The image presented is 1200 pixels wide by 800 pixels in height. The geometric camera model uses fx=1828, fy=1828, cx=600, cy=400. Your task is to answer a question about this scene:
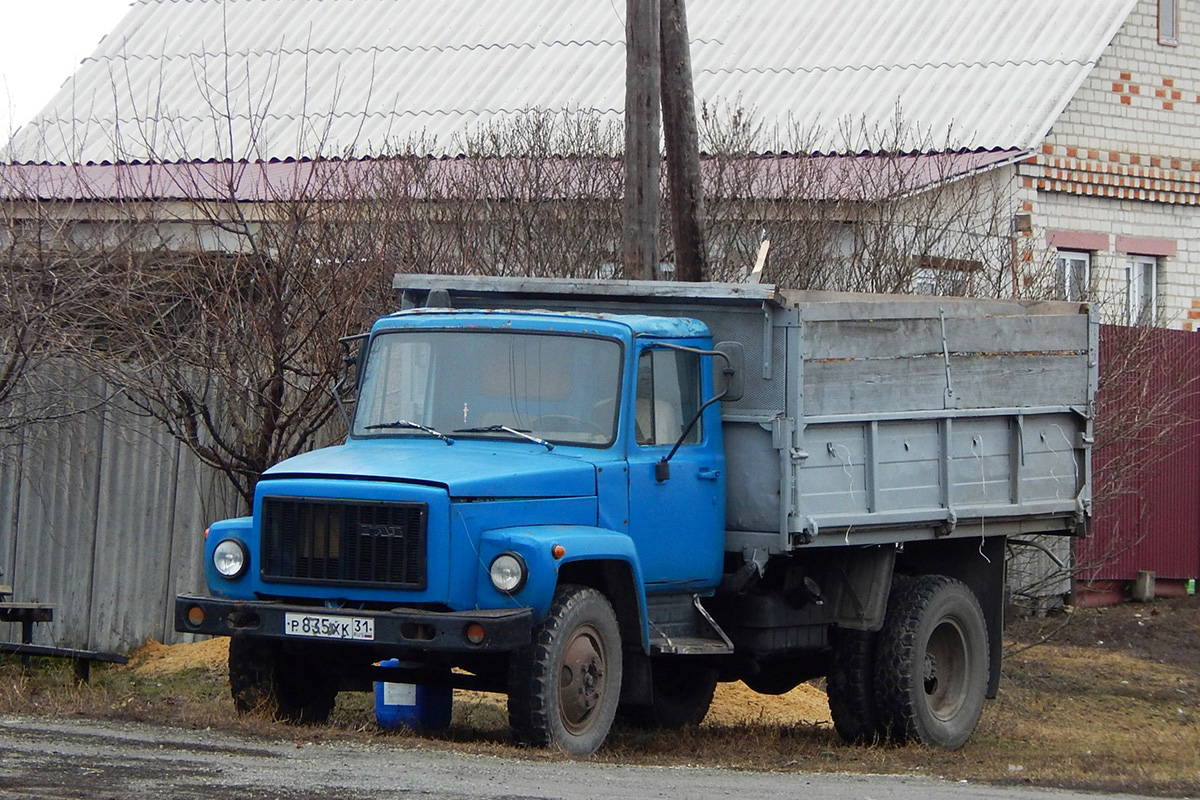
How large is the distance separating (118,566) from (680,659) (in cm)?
567

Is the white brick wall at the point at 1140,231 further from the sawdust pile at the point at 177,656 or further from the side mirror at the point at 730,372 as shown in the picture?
the side mirror at the point at 730,372

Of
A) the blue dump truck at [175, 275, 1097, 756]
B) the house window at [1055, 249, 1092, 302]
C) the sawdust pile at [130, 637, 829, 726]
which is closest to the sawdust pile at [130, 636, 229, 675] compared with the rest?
the sawdust pile at [130, 637, 829, 726]

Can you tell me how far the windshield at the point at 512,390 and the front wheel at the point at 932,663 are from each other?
8.27ft

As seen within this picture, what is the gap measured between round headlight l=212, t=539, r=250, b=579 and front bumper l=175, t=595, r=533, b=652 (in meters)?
0.17

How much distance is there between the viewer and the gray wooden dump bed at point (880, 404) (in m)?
9.73

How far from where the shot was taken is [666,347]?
9.37 m

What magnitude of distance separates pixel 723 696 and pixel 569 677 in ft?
14.5

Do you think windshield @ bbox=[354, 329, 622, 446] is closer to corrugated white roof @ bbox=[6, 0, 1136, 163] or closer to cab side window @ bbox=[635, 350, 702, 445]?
cab side window @ bbox=[635, 350, 702, 445]

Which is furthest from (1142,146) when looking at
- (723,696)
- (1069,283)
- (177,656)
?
(177,656)

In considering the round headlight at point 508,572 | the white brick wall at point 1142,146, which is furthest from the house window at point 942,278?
the round headlight at point 508,572

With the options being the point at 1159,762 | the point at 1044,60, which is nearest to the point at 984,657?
the point at 1159,762

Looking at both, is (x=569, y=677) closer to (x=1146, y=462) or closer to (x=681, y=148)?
(x=681, y=148)

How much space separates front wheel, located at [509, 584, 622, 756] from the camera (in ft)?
27.6

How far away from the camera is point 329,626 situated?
330 inches
